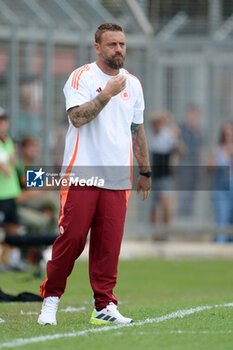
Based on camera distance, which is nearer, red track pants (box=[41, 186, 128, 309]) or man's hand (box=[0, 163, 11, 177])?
red track pants (box=[41, 186, 128, 309])

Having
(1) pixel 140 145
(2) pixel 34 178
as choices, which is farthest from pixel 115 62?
(2) pixel 34 178

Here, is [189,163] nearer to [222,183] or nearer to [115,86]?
[222,183]

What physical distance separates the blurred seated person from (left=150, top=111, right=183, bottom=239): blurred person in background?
2.55 meters

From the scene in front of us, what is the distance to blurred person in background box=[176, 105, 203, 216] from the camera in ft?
52.1

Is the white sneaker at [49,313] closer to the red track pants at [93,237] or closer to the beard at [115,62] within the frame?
the red track pants at [93,237]

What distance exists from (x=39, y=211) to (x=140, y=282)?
2.64 m

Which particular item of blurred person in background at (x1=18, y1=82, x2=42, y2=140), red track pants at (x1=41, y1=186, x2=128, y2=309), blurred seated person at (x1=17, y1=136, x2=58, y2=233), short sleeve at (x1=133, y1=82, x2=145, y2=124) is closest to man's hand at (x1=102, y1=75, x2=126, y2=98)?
short sleeve at (x1=133, y1=82, x2=145, y2=124)

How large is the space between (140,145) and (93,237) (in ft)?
2.79

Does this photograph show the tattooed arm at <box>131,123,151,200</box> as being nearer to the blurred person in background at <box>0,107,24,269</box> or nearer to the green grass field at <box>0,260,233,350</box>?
the green grass field at <box>0,260,233,350</box>

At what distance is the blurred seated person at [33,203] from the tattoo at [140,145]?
6579mm

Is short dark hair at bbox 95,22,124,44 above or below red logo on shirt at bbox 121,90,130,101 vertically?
above

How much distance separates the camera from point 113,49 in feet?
21.2

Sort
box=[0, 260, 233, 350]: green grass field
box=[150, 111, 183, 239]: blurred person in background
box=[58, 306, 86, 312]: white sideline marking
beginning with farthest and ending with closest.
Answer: box=[150, 111, 183, 239]: blurred person in background → box=[58, 306, 86, 312]: white sideline marking → box=[0, 260, 233, 350]: green grass field

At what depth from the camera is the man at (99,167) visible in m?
6.38
